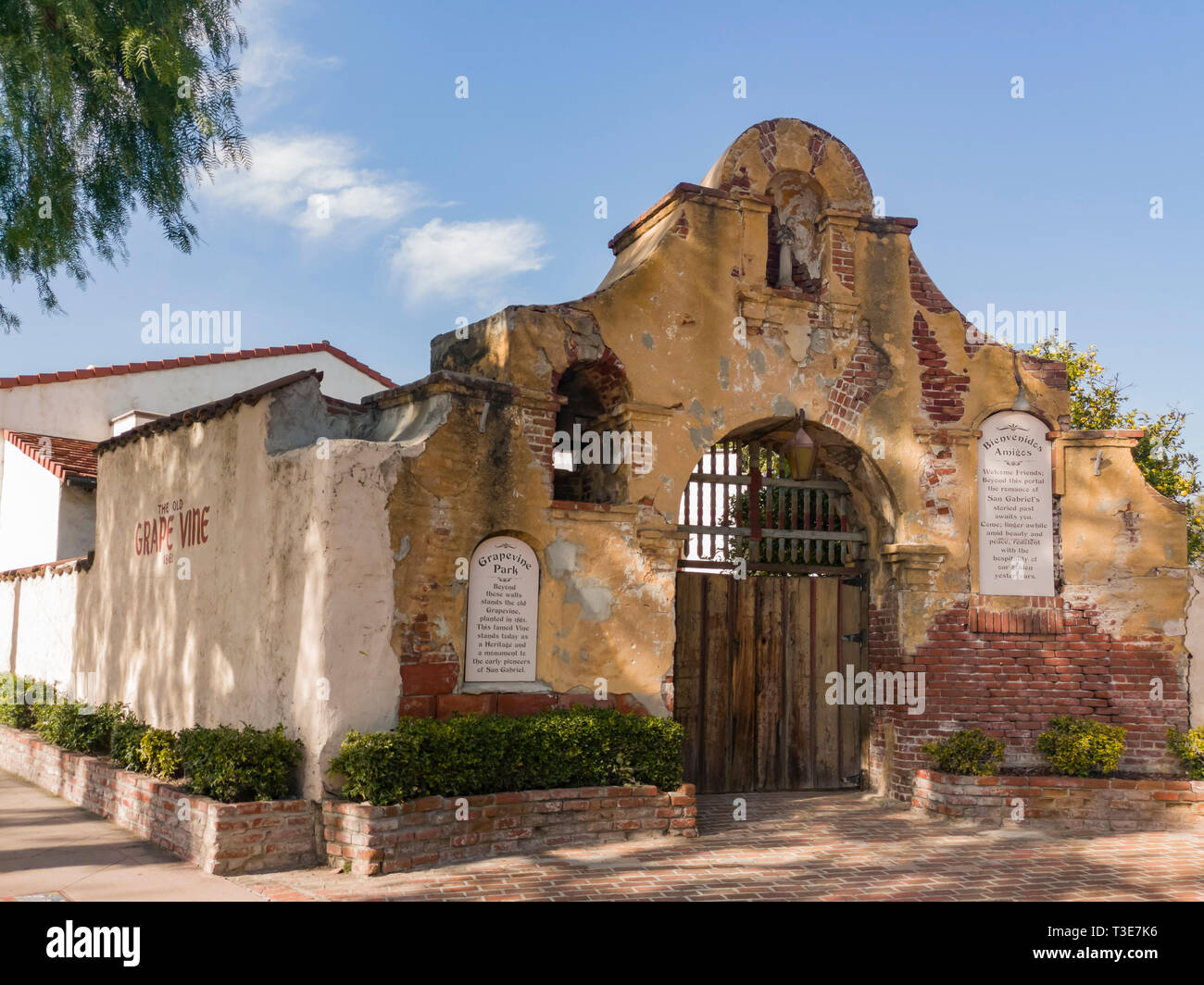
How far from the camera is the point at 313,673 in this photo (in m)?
8.00

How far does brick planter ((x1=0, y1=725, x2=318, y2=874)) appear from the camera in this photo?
7.49 meters

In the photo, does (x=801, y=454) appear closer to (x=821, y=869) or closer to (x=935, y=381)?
(x=935, y=381)

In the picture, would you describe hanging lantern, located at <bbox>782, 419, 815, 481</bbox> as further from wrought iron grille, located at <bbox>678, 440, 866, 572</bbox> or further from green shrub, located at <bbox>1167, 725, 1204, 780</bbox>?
green shrub, located at <bbox>1167, 725, 1204, 780</bbox>

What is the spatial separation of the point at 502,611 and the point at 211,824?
2.72m

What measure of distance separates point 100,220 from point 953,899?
8.27m

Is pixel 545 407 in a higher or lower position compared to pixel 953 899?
higher

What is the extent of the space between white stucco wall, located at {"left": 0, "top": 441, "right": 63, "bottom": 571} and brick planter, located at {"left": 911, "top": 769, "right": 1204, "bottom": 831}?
12697 millimetres

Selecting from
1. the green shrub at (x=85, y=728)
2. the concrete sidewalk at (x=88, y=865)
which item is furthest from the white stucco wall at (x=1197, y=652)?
the green shrub at (x=85, y=728)

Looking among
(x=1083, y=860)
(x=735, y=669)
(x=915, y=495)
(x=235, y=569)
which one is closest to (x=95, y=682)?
(x=235, y=569)

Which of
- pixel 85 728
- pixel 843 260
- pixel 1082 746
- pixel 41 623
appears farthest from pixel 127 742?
pixel 1082 746

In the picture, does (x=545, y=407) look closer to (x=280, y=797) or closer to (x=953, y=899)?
(x=280, y=797)

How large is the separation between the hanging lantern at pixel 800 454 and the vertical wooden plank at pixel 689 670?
5.01 feet

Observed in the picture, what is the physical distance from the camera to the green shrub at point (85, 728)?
11.0 meters

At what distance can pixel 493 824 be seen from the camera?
26.7ft
